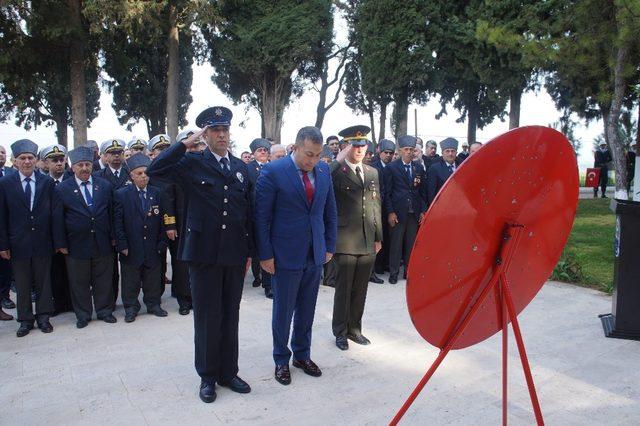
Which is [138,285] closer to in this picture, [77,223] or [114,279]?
[114,279]

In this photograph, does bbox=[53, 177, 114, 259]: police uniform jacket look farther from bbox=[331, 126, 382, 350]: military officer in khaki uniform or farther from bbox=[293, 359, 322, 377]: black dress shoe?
bbox=[293, 359, 322, 377]: black dress shoe

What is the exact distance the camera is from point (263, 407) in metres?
3.57

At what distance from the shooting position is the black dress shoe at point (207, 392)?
→ 3.65 meters

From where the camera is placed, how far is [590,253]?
29.3 feet

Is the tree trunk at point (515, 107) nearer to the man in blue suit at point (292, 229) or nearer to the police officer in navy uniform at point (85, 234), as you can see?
the police officer in navy uniform at point (85, 234)

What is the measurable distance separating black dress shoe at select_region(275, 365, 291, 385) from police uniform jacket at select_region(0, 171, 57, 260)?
115 inches

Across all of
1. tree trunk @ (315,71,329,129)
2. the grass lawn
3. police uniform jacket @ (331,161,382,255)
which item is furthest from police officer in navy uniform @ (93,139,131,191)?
tree trunk @ (315,71,329,129)

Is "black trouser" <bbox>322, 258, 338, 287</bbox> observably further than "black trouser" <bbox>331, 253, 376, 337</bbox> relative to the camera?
Yes

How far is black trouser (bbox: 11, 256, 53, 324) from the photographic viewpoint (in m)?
5.30

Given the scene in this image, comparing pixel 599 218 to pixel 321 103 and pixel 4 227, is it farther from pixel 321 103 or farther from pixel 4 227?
pixel 321 103

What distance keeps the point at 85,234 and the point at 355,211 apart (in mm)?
2920

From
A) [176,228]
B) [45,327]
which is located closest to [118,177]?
[176,228]

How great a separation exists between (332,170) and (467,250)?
280 cm

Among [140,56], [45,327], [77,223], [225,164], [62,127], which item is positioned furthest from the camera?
[62,127]
